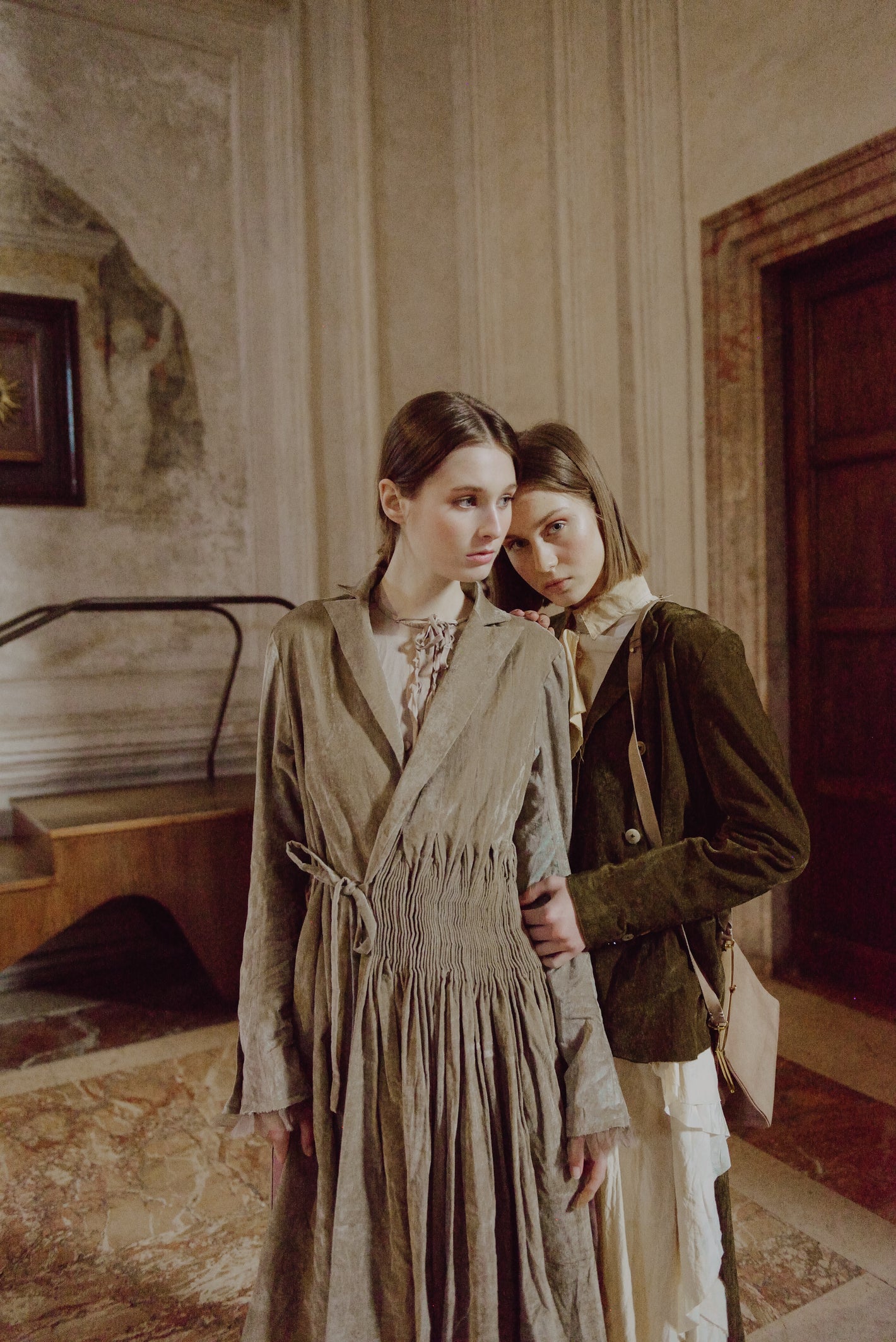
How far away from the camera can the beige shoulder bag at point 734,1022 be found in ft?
4.83

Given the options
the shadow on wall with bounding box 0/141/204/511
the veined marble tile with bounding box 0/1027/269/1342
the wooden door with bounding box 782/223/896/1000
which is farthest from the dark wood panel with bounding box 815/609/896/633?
the shadow on wall with bounding box 0/141/204/511

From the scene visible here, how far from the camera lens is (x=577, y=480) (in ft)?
5.03

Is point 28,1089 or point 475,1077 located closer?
point 475,1077

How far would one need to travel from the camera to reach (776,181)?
3.47m

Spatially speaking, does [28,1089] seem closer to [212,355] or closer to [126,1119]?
[126,1119]

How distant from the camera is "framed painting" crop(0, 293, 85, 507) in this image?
445cm

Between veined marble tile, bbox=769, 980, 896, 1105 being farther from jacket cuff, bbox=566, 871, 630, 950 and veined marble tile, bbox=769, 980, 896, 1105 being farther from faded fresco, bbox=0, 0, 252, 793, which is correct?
faded fresco, bbox=0, 0, 252, 793

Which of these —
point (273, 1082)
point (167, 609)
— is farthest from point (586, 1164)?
point (167, 609)

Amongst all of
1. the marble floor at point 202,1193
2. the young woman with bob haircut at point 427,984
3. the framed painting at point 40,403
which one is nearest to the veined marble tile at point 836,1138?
the marble floor at point 202,1193

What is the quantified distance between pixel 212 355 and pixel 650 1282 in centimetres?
443

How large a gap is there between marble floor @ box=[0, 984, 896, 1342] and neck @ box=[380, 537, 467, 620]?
5.16ft

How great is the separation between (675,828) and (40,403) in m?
4.00

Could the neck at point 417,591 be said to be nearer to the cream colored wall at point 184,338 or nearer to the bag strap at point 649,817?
the bag strap at point 649,817

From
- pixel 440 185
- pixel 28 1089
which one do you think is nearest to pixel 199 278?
pixel 440 185
